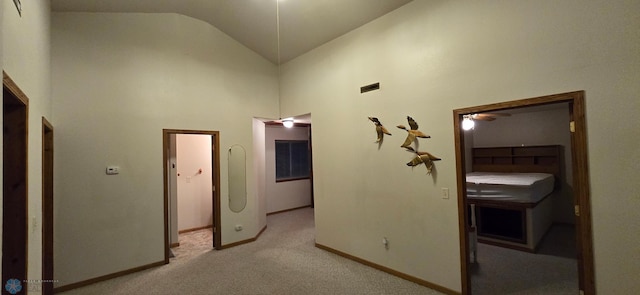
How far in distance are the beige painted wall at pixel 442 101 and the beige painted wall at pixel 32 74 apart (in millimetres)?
3141

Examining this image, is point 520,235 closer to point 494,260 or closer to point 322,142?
point 494,260

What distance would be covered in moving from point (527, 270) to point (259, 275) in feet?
10.8

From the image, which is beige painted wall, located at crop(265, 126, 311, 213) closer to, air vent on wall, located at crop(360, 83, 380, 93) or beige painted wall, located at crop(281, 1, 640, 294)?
beige painted wall, located at crop(281, 1, 640, 294)

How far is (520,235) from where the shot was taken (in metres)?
4.00

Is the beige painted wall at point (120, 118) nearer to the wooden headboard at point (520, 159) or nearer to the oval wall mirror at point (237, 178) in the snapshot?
the oval wall mirror at point (237, 178)

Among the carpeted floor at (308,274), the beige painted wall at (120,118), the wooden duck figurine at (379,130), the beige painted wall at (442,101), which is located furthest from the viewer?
the wooden duck figurine at (379,130)

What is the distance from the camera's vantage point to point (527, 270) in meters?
3.29

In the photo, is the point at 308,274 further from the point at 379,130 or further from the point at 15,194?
the point at 15,194

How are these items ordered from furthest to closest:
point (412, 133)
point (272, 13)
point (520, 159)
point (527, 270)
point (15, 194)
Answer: point (520, 159) < point (272, 13) < point (527, 270) < point (412, 133) < point (15, 194)

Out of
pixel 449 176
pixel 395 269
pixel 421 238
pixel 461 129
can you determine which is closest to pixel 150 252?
pixel 395 269

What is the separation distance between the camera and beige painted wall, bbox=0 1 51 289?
1.57 metres

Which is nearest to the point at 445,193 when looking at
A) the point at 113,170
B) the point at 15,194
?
the point at 15,194

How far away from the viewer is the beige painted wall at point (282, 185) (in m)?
7.02

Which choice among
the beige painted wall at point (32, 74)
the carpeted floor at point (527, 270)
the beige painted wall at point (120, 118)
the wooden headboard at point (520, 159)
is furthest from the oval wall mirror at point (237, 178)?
the wooden headboard at point (520, 159)
